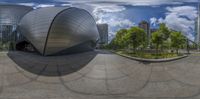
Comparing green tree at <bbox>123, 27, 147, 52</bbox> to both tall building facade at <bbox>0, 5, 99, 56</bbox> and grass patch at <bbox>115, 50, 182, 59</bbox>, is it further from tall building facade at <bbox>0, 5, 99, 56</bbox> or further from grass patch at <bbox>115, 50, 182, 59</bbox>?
tall building facade at <bbox>0, 5, 99, 56</bbox>

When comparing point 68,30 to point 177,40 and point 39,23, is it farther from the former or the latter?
point 177,40

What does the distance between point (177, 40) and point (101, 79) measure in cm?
181

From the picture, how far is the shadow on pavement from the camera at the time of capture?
14.8ft

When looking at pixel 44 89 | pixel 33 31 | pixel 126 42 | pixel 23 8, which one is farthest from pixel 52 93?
pixel 33 31

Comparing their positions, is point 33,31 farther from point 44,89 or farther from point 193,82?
point 193,82

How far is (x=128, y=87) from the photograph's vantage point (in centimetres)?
399

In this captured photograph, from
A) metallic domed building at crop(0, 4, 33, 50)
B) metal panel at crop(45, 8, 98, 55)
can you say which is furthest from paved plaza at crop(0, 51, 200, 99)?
metallic domed building at crop(0, 4, 33, 50)

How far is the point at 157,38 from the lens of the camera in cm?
411

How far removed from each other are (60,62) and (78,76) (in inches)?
28.5

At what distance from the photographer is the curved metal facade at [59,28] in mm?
5234

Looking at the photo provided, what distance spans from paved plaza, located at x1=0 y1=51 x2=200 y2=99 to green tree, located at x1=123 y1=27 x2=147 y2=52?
366mm

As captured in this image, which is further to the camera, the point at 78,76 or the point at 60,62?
the point at 60,62

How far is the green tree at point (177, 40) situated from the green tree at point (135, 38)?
0.62 meters

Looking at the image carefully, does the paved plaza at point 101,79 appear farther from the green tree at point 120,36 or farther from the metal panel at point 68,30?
the metal panel at point 68,30
